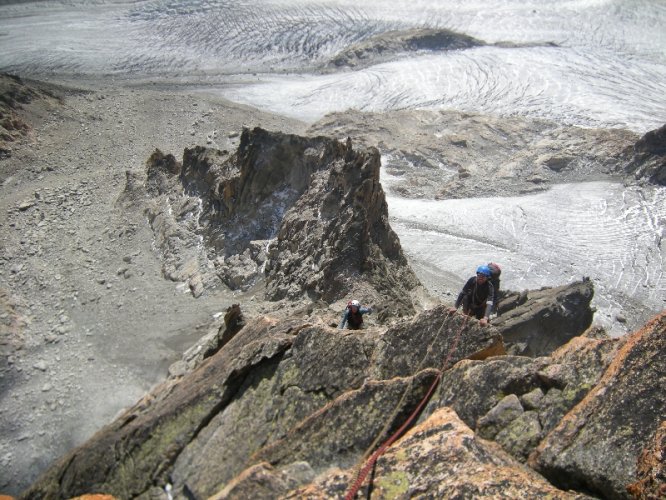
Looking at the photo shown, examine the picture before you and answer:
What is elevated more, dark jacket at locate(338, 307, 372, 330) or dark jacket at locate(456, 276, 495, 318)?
dark jacket at locate(456, 276, 495, 318)

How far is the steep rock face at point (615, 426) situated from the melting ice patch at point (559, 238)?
47.6 ft

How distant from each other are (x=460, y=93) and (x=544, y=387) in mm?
33523

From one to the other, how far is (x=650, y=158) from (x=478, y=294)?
21.1 metres

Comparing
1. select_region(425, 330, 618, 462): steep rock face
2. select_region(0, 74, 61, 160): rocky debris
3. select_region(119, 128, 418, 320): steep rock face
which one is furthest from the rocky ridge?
select_region(0, 74, 61, 160): rocky debris

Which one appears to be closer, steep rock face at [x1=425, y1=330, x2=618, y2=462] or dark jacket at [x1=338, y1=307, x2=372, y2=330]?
steep rock face at [x1=425, y1=330, x2=618, y2=462]

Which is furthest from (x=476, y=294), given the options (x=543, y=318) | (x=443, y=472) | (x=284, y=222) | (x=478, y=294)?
(x=284, y=222)

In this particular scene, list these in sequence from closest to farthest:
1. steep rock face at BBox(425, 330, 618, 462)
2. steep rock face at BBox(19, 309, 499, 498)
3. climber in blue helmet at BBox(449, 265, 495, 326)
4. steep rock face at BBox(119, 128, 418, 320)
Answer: steep rock face at BBox(425, 330, 618, 462) < steep rock face at BBox(19, 309, 499, 498) < climber in blue helmet at BBox(449, 265, 495, 326) < steep rock face at BBox(119, 128, 418, 320)

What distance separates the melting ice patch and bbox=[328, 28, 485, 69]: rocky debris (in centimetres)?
1929

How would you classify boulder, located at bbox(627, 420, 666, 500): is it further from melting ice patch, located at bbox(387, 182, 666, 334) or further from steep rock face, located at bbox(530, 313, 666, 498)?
melting ice patch, located at bbox(387, 182, 666, 334)

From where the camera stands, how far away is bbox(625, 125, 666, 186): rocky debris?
25.9m

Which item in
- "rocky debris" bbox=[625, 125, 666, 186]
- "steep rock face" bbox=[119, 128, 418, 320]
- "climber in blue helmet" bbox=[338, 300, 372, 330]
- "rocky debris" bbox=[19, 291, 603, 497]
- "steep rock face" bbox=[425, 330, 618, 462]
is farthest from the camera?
"rocky debris" bbox=[625, 125, 666, 186]

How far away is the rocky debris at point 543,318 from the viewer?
524 inches

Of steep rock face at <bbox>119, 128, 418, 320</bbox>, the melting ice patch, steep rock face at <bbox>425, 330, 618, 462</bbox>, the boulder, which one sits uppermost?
the boulder

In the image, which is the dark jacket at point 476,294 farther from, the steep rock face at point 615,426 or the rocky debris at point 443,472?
the steep rock face at point 615,426
